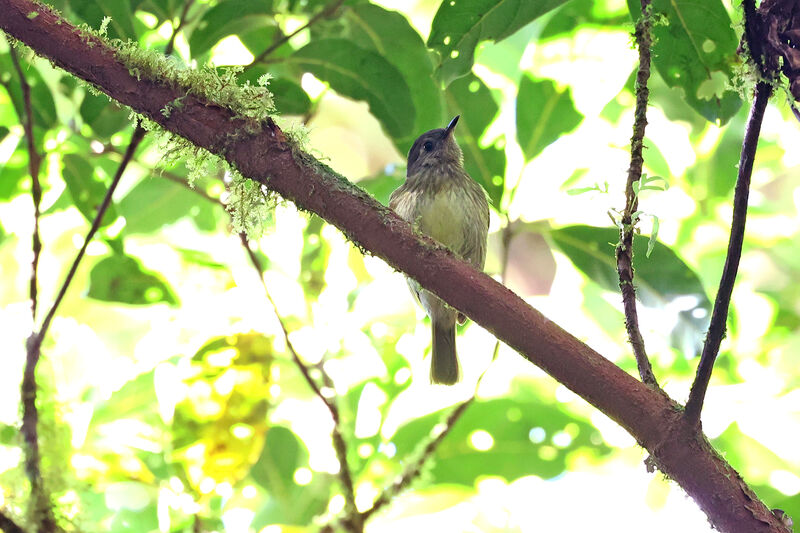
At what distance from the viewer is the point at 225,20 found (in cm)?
218

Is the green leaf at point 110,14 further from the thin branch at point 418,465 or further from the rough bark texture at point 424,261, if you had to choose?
the thin branch at point 418,465

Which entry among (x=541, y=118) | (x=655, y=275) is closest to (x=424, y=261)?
(x=655, y=275)

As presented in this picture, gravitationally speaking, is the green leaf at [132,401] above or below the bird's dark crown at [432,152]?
below

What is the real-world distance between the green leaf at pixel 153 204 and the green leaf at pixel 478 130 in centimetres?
90

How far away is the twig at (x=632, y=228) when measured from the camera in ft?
5.27

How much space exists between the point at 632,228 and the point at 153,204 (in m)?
1.69

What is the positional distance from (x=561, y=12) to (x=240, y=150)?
131 centimetres

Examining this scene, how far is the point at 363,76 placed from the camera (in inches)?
88.5

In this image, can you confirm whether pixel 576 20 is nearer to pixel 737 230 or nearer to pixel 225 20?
pixel 225 20

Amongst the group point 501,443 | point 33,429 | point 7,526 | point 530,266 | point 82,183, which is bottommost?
point 7,526

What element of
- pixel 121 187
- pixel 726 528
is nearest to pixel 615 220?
pixel 726 528

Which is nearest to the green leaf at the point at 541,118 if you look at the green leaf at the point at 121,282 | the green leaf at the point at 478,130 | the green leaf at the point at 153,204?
the green leaf at the point at 478,130

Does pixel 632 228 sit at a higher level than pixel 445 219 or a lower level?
lower

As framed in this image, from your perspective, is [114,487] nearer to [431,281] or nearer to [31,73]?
[31,73]
